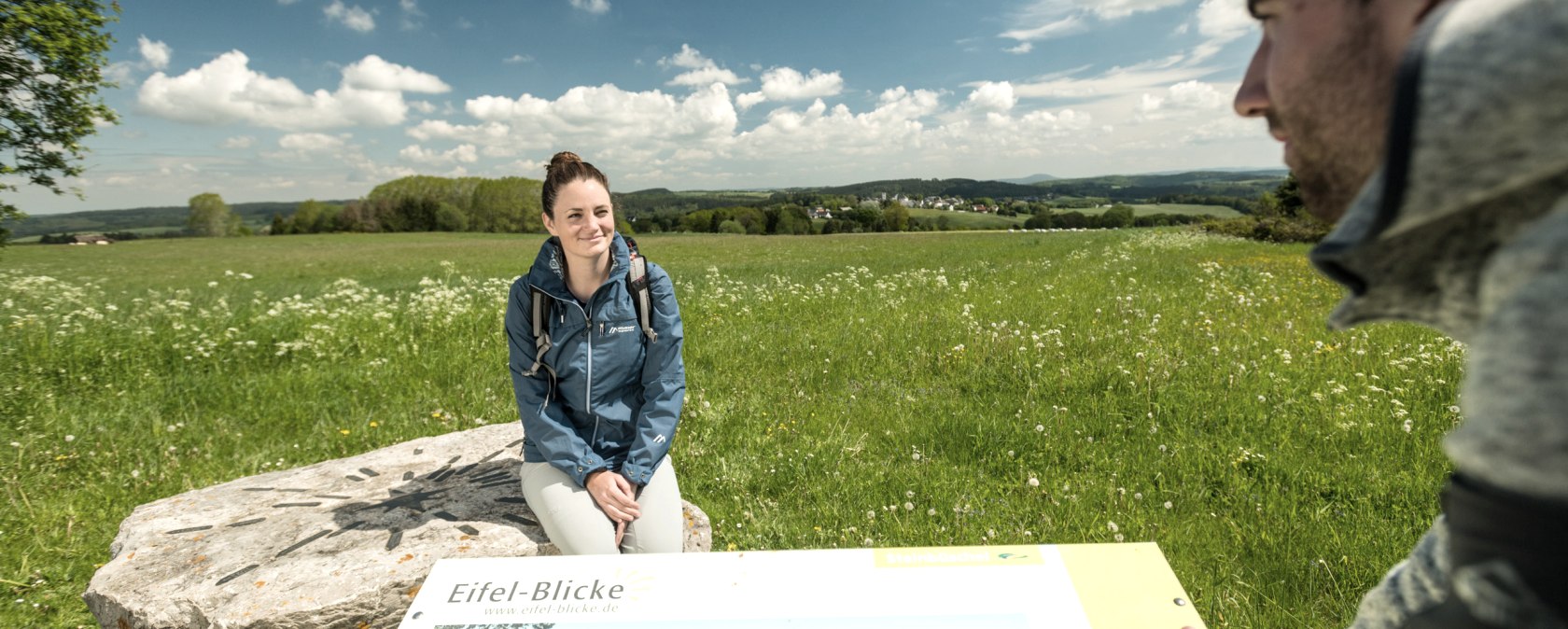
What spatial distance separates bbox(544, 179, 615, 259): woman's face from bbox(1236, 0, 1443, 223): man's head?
3.34 m

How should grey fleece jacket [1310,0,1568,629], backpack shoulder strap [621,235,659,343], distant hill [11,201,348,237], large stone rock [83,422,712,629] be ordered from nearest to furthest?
grey fleece jacket [1310,0,1568,629], large stone rock [83,422,712,629], backpack shoulder strap [621,235,659,343], distant hill [11,201,348,237]

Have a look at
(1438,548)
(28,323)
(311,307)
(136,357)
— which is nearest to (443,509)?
(1438,548)

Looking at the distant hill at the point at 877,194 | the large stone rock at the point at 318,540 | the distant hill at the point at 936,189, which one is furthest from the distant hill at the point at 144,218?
the large stone rock at the point at 318,540

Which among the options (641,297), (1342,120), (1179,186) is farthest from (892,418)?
(1179,186)

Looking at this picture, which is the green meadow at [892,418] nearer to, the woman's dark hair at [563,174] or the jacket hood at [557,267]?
the jacket hood at [557,267]

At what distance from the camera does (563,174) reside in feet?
13.4

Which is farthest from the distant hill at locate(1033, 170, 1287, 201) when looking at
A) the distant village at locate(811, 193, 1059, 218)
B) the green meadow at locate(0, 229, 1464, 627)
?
the green meadow at locate(0, 229, 1464, 627)

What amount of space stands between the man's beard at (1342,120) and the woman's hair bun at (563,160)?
364 centimetres

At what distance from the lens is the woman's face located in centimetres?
399

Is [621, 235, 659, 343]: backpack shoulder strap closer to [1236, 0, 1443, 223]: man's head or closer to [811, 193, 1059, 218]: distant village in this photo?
[1236, 0, 1443, 223]: man's head

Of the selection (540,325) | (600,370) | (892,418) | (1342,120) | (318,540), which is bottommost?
(892,418)

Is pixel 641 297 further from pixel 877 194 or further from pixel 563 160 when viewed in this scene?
pixel 877 194

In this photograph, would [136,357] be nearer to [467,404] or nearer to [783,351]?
[467,404]

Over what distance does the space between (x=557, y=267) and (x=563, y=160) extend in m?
0.63
